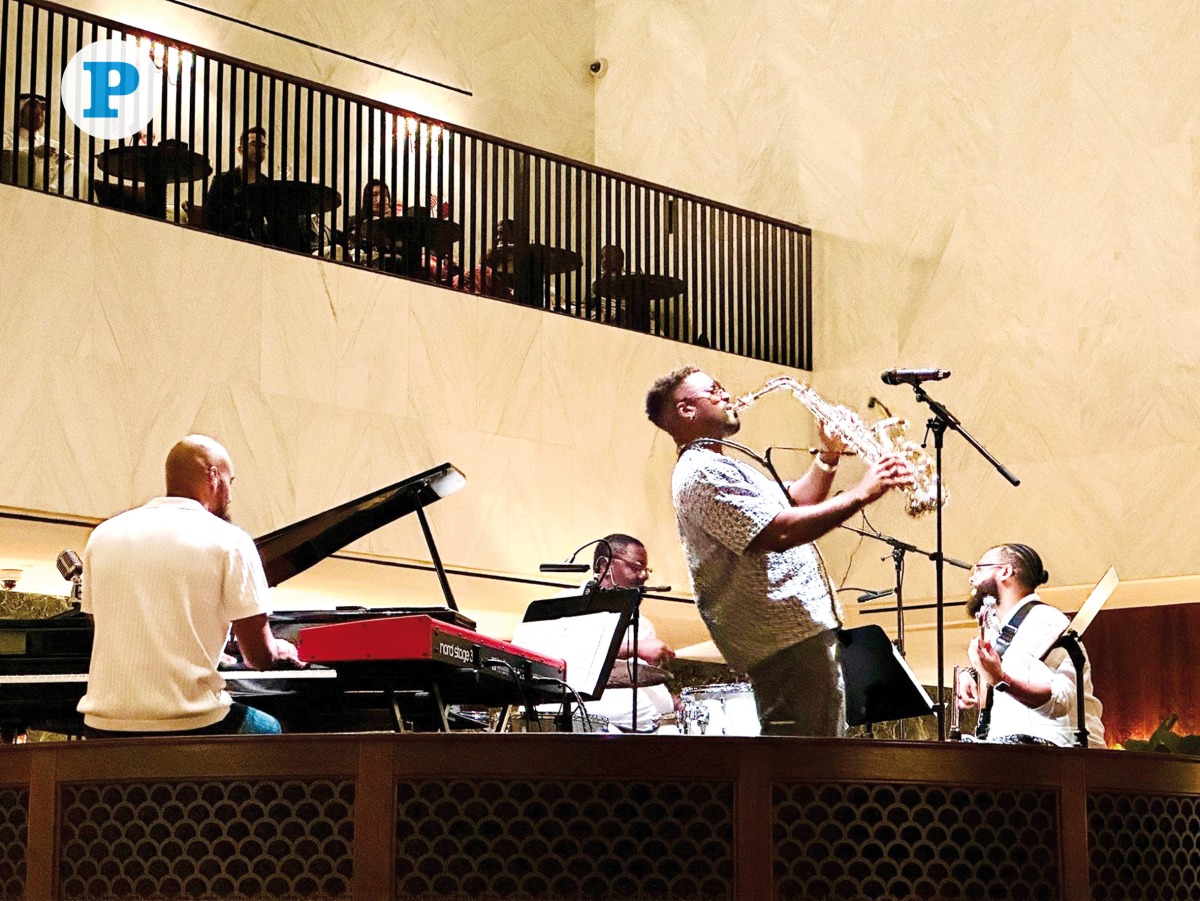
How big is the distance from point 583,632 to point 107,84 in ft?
17.9

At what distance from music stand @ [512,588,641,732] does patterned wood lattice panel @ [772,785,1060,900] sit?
1468 millimetres

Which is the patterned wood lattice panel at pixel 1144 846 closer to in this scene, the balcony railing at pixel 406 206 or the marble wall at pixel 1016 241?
the marble wall at pixel 1016 241

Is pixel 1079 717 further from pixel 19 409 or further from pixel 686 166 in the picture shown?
pixel 686 166

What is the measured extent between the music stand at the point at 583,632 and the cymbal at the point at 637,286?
4.72 m

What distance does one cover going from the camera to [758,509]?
14.1 ft

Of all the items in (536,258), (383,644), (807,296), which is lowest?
(383,644)

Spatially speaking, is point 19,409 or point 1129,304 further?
point 1129,304

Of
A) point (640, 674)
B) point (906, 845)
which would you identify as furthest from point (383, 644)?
point (640, 674)

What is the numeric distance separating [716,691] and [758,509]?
393 centimetres

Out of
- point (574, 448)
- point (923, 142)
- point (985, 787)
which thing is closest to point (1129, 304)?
point (923, 142)

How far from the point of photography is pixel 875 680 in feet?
14.2

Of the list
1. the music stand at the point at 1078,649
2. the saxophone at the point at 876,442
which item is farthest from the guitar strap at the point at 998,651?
the saxophone at the point at 876,442

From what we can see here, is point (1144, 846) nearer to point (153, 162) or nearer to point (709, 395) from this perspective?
point (709, 395)

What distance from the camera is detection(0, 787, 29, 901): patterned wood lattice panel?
3.92 m
